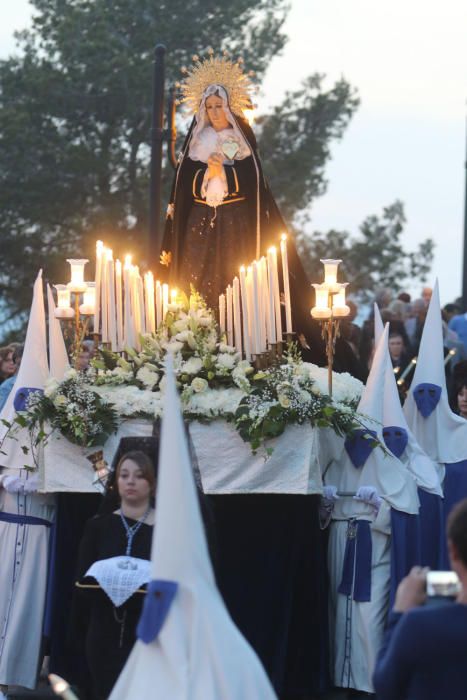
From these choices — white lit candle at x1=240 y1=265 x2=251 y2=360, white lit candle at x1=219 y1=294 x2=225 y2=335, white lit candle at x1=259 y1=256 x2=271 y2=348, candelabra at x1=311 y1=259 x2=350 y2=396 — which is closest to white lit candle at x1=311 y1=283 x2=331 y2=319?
candelabra at x1=311 y1=259 x2=350 y2=396

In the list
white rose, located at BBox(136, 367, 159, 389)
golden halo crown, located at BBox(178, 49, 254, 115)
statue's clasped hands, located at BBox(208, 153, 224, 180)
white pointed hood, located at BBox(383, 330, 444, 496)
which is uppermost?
golden halo crown, located at BBox(178, 49, 254, 115)

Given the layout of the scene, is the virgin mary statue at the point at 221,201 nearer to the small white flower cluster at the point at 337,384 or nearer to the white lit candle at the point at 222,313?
the white lit candle at the point at 222,313

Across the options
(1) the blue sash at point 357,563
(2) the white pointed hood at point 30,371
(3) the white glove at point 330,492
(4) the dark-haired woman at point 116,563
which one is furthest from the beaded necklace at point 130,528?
(1) the blue sash at point 357,563

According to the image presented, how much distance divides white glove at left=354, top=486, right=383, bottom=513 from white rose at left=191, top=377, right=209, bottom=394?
124 cm

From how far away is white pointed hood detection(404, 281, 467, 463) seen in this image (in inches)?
461

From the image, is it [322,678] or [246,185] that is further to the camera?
[246,185]

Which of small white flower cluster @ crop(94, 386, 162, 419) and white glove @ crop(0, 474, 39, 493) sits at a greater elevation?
small white flower cluster @ crop(94, 386, 162, 419)

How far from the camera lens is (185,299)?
11211 mm

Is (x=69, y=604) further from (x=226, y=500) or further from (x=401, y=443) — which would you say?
(x=401, y=443)

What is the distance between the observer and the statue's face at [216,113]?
1142 centimetres

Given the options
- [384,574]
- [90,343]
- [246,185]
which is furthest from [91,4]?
[384,574]

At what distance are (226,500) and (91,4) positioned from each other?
20.5 meters

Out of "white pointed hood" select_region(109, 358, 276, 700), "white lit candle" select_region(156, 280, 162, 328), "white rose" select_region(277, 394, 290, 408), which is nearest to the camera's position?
A: "white pointed hood" select_region(109, 358, 276, 700)

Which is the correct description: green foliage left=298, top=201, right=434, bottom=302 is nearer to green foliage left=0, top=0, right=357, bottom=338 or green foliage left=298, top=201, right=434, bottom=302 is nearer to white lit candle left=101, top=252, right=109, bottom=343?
green foliage left=0, top=0, right=357, bottom=338
